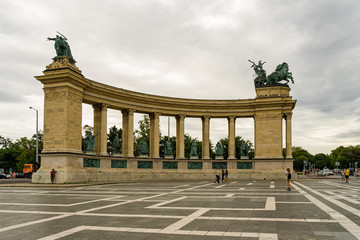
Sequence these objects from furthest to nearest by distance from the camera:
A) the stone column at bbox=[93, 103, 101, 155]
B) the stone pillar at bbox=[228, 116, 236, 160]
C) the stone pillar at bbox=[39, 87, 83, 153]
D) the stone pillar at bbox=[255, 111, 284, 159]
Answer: the stone pillar at bbox=[228, 116, 236, 160]
the stone pillar at bbox=[255, 111, 284, 159]
the stone column at bbox=[93, 103, 101, 155]
the stone pillar at bbox=[39, 87, 83, 153]

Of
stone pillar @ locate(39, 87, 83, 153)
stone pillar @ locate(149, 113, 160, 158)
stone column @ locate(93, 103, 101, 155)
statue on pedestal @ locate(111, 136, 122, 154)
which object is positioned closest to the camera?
stone pillar @ locate(39, 87, 83, 153)

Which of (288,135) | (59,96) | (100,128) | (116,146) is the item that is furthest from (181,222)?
(288,135)

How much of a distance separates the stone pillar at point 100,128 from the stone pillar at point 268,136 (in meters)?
24.0

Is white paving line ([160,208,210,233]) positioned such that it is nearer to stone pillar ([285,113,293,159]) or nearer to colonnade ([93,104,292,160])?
colonnade ([93,104,292,160])

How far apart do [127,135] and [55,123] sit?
1294 cm

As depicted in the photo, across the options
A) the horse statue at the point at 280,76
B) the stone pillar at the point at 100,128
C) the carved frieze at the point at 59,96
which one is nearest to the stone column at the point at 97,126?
the stone pillar at the point at 100,128

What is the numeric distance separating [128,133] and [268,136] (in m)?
22.0

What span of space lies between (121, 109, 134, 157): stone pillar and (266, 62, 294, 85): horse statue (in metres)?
23.4

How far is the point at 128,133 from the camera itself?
50344 millimetres

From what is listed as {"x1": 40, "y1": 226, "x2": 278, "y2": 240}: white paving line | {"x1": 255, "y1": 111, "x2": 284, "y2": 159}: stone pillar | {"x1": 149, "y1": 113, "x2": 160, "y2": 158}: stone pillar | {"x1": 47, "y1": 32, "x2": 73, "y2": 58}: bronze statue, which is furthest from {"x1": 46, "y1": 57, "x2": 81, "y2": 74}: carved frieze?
{"x1": 40, "y1": 226, "x2": 278, "y2": 240}: white paving line

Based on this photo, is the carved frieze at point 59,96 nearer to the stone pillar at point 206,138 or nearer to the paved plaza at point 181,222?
the paved plaza at point 181,222

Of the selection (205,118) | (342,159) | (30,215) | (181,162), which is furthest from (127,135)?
(342,159)

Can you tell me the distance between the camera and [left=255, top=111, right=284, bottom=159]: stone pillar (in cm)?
5403

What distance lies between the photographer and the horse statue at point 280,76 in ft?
186
